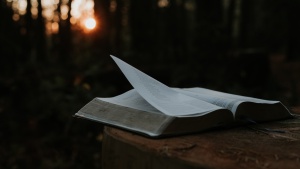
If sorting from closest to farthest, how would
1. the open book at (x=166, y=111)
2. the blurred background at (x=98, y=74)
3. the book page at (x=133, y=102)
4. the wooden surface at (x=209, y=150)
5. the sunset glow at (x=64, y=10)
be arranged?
the wooden surface at (x=209, y=150)
the open book at (x=166, y=111)
the book page at (x=133, y=102)
the blurred background at (x=98, y=74)
the sunset glow at (x=64, y=10)

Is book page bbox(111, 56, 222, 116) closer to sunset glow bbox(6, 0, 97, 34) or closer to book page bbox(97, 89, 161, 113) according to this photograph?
book page bbox(97, 89, 161, 113)

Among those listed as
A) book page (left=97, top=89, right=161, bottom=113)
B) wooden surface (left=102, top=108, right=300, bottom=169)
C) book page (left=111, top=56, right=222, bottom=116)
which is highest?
book page (left=111, top=56, right=222, bottom=116)

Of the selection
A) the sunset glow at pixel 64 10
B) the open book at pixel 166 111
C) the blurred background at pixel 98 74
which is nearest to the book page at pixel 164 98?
the open book at pixel 166 111

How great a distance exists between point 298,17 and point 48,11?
1242 centimetres

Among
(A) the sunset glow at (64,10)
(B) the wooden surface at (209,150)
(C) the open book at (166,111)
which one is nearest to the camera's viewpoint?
(B) the wooden surface at (209,150)

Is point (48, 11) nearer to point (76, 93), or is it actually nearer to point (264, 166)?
point (76, 93)

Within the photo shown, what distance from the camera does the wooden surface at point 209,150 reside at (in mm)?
1083

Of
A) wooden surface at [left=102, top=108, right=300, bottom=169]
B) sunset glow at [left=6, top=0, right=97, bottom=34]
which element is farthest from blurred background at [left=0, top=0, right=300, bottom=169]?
wooden surface at [left=102, top=108, right=300, bottom=169]

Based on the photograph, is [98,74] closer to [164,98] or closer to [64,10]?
[164,98]

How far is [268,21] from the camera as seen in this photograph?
19.3 metres

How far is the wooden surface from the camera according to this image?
1.08m

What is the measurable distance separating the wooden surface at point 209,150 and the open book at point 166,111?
30 millimetres

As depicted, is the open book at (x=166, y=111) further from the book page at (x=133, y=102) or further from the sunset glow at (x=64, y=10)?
the sunset glow at (x=64, y=10)

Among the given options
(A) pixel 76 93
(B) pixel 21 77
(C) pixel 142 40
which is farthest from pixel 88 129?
(C) pixel 142 40
